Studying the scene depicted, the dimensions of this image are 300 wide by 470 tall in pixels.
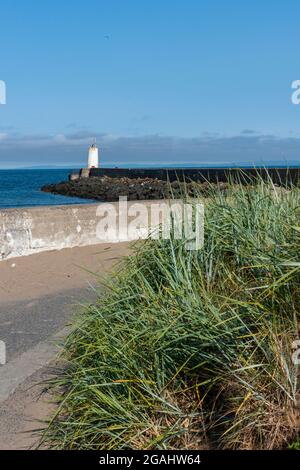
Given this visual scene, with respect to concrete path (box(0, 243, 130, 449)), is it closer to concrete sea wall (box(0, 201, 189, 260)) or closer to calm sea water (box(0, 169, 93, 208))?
concrete sea wall (box(0, 201, 189, 260))

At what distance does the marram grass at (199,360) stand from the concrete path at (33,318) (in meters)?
0.23

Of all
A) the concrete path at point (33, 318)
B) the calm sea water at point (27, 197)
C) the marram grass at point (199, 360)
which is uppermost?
the marram grass at point (199, 360)

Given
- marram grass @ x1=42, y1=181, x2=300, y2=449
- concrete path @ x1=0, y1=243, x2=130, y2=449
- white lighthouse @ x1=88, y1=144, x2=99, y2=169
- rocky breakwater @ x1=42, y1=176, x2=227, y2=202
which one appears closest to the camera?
marram grass @ x1=42, y1=181, x2=300, y2=449

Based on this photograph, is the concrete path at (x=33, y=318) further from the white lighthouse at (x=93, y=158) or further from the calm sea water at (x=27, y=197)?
the white lighthouse at (x=93, y=158)

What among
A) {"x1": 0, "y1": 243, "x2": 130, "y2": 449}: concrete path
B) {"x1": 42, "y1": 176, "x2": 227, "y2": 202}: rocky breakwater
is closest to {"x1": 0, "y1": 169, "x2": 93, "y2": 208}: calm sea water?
{"x1": 42, "y1": 176, "x2": 227, "y2": 202}: rocky breakwater

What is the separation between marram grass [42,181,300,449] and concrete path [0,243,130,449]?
0.23 meters

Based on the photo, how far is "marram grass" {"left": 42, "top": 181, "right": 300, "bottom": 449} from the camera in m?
3.22

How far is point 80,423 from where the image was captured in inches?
132

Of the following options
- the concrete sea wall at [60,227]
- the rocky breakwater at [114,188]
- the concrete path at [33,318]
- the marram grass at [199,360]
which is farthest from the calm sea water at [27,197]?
the marram grass at [199,360]

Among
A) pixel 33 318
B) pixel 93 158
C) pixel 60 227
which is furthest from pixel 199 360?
pixel 93 158

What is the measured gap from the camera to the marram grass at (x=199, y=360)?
322 centimetres

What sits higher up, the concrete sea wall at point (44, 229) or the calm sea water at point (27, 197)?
the concrete sea wall at point (44, 229)

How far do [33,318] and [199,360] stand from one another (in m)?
2.91
